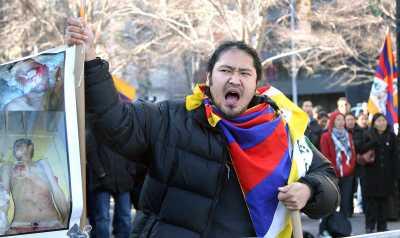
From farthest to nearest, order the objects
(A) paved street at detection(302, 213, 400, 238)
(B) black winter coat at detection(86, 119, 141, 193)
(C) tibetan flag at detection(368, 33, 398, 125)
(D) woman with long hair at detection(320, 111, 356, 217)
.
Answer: (C) tibetan flag at detection(368, 33, 398, 125) → (A) paved street at detection(302, 213, 400, 238) → (D) woman with long hair at detection(320, 111, 356, 217) → (B) black winter coat at detection(86, 119, 141, 193)

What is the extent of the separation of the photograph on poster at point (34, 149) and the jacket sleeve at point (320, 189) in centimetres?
98

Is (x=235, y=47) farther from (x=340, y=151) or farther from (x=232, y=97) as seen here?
(x=340, y=151)

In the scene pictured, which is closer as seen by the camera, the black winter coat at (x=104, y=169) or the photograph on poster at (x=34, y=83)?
the photograph on poster at (x=34, y=83)

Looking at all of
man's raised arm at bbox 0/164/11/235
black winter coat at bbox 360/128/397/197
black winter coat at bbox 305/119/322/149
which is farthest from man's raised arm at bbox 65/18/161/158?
black winter coat at bbox 360/128/397/197

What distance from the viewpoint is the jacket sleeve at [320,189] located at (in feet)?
9.28

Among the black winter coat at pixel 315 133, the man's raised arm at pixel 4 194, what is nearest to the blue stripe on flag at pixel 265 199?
the man's raised arm at pixel 4 194

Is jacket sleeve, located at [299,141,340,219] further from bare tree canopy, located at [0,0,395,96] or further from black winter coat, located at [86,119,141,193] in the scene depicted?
bare tree canopy, located at [0,0,395,96]

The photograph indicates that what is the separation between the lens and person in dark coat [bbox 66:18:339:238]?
108 inches

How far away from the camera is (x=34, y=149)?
2889mm

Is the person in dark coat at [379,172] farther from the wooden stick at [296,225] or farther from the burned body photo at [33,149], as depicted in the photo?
the burned body photo at [33,149]

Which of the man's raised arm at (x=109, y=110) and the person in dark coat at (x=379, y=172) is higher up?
the man's raised arm at (x=109, y=110)

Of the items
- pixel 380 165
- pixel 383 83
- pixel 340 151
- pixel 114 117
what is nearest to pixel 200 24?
pixel 383 83

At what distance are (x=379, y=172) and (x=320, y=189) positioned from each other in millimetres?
7857

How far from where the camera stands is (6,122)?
2.85m
